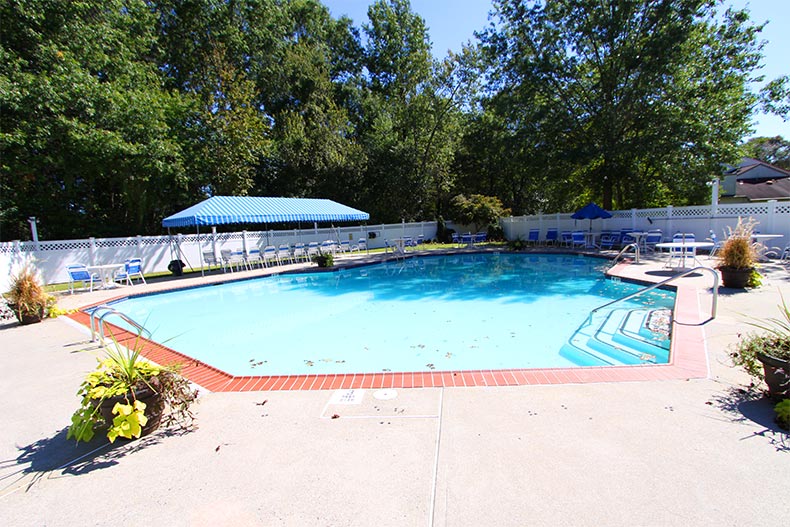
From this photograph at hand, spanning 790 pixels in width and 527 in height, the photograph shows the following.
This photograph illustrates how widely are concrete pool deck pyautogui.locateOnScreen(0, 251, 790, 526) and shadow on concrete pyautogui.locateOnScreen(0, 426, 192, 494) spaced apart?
0.01 m

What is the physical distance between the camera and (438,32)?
2466 centimetres

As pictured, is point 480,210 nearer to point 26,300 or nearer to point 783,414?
point 26,300

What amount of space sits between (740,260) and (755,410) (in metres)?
5.51

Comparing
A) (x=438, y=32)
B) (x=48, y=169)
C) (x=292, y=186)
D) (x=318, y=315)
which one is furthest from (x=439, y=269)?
(x=438, y=32)

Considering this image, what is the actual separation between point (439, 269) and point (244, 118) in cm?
1230

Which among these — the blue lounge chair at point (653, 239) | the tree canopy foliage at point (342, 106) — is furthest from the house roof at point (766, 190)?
the blue lounge chair at point (653, 239)

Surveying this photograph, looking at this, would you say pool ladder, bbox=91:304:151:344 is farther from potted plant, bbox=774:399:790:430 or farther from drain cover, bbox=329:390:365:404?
potted plant, bbox=774:399:790:430

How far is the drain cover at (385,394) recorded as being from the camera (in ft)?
10.4

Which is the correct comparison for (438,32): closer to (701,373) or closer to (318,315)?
(318,315)

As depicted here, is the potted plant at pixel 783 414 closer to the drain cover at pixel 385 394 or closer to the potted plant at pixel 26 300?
the drain cover at pixel 385 394

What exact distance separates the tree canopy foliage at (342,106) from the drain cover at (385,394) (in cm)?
1460

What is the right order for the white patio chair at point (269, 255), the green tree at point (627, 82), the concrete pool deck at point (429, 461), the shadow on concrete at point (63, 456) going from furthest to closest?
the white patio chair at point (269, 255) → the green tree at point (627, 82) → the shadow on concrete at point (63, 456) → the concrete pool deck at point (429, 461)

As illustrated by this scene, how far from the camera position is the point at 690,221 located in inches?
555

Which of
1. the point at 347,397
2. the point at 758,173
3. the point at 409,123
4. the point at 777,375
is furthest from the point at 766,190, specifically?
the point at 347,397
